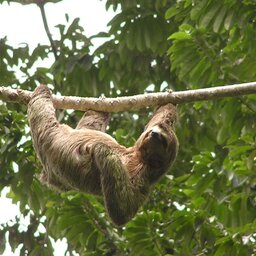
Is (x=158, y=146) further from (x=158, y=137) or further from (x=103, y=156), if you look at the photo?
(x=103, y=156)

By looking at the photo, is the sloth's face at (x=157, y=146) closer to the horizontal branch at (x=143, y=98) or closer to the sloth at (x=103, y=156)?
the sloth at (x=103, y=156)

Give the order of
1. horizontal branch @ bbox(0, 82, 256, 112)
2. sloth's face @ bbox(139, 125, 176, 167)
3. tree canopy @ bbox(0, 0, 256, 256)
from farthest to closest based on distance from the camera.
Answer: tree canopy @ bbox(0, 0, 256, 256), sloth's face @ bbox(139, 125, 176, 167), horizontal branch @ bbox(0, 82, 256, 112)

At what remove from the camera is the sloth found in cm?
666

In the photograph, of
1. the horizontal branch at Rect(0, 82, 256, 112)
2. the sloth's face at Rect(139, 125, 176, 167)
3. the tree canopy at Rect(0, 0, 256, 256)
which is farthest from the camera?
the tree canopy at Rect(0, 0, 256, 256)

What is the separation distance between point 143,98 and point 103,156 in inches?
25.8

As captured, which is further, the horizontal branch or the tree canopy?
the tree canopy

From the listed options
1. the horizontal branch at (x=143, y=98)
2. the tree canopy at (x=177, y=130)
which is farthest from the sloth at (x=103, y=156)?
the tree canopy at (x=177, y=130)

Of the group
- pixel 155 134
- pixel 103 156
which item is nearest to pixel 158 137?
pixel 155 134

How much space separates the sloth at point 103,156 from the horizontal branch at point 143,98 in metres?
0.16

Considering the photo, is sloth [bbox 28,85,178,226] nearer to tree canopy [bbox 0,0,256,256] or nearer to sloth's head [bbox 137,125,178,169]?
sloth's head [bbox 137,125,178,169]

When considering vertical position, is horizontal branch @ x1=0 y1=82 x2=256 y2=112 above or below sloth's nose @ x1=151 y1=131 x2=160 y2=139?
above

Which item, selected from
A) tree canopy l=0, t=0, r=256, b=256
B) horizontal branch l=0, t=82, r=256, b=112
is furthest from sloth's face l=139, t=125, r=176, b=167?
tree canopy l=0, t=0, r=256, b=256

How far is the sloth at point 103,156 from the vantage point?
666cm

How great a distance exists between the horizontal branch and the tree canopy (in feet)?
3.88
